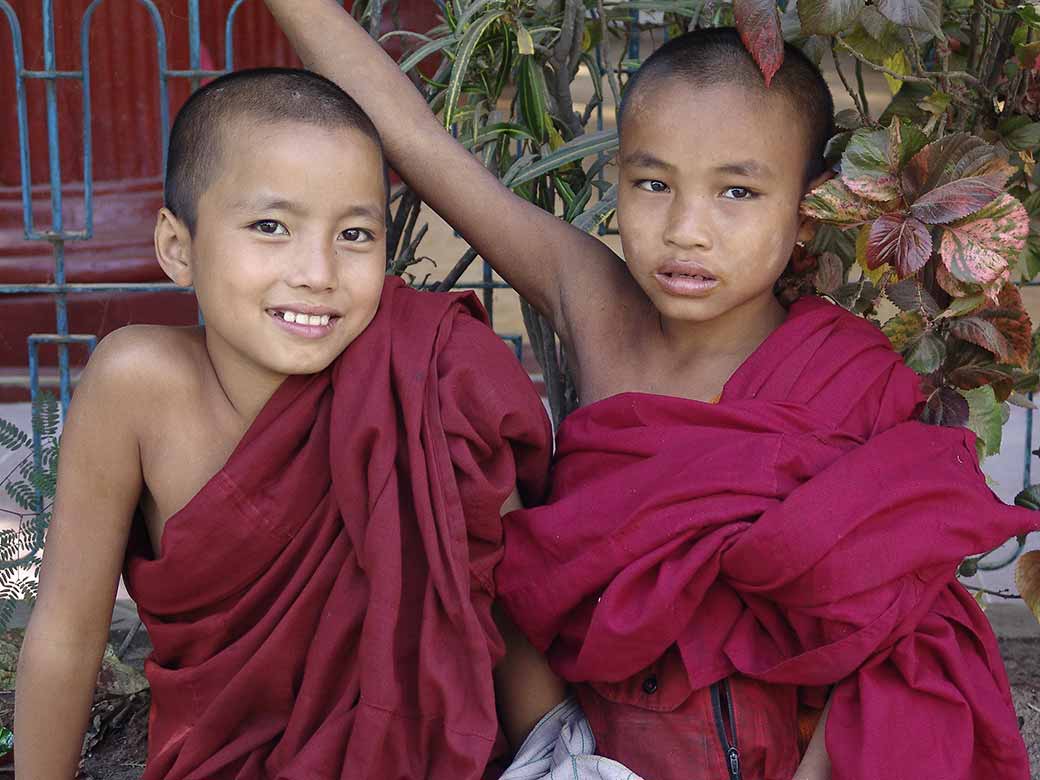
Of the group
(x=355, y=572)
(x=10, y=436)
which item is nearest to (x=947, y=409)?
(x=355, y=572)

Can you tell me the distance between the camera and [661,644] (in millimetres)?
1660

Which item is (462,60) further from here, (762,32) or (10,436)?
(10,436)

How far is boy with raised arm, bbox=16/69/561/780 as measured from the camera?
166 cm

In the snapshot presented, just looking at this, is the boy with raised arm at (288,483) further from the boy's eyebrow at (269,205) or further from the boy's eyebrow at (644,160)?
the boy's eyebrow at (644,160)

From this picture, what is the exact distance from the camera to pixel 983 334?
1835 mm

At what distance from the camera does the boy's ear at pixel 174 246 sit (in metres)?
1.81

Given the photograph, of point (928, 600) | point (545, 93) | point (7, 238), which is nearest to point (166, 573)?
point (928, 600)

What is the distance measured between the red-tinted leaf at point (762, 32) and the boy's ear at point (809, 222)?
0.21 metres

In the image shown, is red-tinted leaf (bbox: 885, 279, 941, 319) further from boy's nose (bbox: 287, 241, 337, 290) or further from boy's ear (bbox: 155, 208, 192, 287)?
boy's ear (bbox: 155, 208, 192, 287)

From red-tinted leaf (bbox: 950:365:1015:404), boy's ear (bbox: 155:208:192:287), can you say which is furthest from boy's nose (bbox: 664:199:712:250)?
boy's ear (bbox: 155:208:192:287)

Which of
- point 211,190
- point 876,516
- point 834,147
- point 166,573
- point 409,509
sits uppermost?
point 834,147

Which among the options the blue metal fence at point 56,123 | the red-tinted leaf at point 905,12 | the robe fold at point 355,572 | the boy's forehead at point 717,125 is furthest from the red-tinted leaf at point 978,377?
the blue metal fence at point 56,123

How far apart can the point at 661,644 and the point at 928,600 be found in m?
0.34

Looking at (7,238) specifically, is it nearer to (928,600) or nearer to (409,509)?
(409,509)
